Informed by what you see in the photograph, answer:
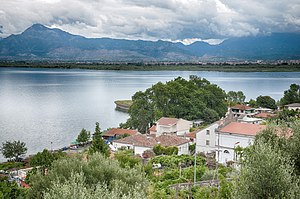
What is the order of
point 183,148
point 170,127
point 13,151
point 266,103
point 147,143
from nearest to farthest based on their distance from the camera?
1. point 147,143
2. point 183,148
3. point 13,151
4. point 170,127
5. point 266,103

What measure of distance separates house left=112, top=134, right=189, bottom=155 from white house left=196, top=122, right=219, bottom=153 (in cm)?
128

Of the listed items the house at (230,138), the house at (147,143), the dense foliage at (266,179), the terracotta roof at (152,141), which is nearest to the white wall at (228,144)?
the house at (230,138)

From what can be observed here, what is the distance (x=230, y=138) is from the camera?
82.1 feet

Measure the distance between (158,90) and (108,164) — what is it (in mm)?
32265

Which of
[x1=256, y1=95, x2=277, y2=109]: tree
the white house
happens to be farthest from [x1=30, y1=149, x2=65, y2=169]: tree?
[x1=256, y1=95, x2=277, y2=109]: tree

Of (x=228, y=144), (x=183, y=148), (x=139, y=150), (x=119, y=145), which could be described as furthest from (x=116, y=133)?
(x=228, y=144)

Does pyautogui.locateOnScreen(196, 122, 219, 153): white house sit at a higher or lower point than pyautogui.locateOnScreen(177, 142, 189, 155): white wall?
higher

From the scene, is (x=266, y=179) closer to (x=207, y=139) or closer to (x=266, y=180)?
(x=266, y=180)

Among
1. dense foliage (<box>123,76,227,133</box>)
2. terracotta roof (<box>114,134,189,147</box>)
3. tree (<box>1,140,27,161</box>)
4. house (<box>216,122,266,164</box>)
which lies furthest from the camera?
dense foliage (<box>123,76,227,133</box>)

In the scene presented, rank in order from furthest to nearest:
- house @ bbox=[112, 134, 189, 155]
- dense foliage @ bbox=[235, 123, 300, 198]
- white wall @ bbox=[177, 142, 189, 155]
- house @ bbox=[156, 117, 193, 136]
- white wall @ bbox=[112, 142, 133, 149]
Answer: house @ bbox=[156, 117, 193, 136] → white wall @ bbox=[112, 142, 133, 149] → white wall @ bbox=[177, 142, 189, 155] → house @ bbox=[112, 134, 189, 155] → dense foliage @ bbox=[235, 123, 300, 198]

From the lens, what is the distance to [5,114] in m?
61.0

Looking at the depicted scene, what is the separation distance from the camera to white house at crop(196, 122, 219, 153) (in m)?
27.5

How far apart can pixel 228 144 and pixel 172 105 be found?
2128cm

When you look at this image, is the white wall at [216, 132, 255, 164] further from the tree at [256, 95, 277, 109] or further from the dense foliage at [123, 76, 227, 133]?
the tree at [256, 95, 277, 109]
